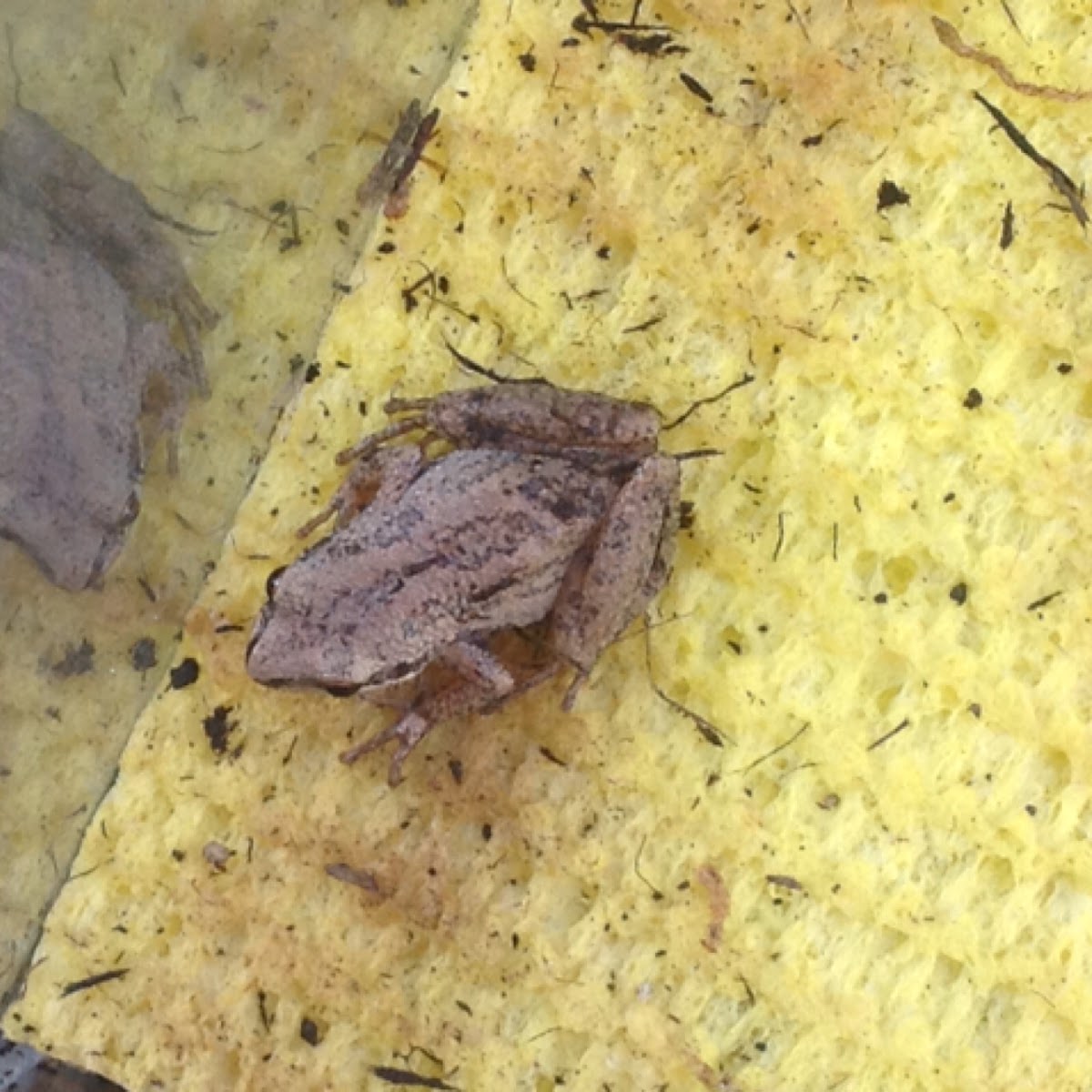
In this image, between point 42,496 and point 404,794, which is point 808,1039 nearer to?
point 404,794

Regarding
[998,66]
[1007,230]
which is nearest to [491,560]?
[1007,230]

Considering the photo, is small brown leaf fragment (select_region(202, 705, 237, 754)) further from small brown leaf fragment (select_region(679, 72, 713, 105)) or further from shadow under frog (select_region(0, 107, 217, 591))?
small brown leaf fragment (select_region(679, 72, 713, 105))

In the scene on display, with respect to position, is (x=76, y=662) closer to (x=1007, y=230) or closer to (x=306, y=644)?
(x=306, y=644)

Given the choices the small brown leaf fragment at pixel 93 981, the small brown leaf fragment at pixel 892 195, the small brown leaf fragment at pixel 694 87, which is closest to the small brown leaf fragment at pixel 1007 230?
the small brown leaf fragment at pixel 892 195

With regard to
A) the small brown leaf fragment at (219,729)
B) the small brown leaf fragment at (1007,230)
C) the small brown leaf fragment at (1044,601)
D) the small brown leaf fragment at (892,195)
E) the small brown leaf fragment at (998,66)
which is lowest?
the small brown leaf fragment at (219,729)

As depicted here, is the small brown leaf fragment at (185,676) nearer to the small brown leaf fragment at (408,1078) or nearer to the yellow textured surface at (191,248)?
the yellow textured surface at (191,248)

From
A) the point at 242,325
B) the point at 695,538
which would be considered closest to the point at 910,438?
the point at 695,538
